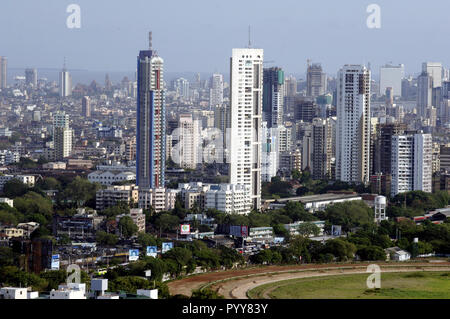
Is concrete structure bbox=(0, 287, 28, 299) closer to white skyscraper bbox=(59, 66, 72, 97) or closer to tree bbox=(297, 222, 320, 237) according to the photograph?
tree bbox=(297, 222, 320, 237)

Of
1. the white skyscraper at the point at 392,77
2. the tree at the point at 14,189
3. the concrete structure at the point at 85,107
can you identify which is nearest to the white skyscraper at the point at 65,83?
the concrete structure at the point at 85,107

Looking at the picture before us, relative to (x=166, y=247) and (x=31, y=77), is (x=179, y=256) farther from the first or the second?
(x=31, y=77)

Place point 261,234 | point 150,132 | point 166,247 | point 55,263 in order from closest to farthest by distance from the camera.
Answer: point 55,263 < point 166,247 < point 261,234 < point 150,132

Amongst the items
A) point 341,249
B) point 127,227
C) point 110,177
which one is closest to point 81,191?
point 110,177

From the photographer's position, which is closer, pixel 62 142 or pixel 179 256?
pixel 179 256

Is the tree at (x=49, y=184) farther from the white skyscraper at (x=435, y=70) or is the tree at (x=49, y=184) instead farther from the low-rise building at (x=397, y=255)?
the white skyscraper at (x=435, y=70)

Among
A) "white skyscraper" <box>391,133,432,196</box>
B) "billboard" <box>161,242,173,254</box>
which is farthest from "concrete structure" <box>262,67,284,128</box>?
"billboard" <box>161,242,173,254</box>

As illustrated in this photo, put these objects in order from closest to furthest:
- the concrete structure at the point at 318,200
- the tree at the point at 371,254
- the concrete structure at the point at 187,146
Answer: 1. the tree at the point at 371,254
2. the concrete structure at the point at 318,200
3. the concrete structure at the point at 187,146

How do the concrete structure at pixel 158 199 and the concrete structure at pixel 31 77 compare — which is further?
the concrete structure at pixel 31 77
